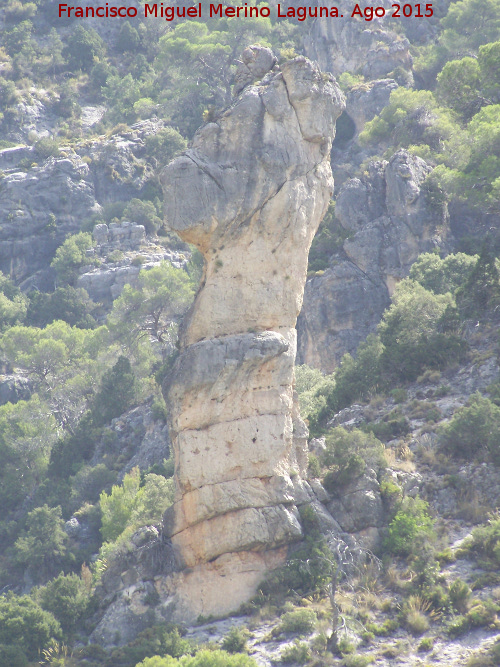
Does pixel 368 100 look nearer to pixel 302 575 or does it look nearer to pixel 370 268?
pixel 370 268

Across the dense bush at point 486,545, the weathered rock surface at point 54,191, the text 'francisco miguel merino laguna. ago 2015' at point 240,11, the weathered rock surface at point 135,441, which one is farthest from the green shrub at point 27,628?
the text 'francisco miguel merino laguna. ago 2015' at point 240,11

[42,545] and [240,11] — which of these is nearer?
[42,545]

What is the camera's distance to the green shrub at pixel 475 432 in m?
26.3

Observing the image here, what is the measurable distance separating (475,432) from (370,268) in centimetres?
2472

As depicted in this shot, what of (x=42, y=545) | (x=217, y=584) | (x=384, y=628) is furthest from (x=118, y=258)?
(x=384, y=628)

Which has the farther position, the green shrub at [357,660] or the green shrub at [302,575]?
the green shrub at [302,575]

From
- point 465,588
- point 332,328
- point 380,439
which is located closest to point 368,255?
point 332,328

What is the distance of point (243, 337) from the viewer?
25703 mm

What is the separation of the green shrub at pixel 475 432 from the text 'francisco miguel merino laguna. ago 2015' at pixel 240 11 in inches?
2534

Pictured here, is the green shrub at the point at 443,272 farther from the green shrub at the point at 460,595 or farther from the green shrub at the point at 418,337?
the green shrub at the point at 460,595

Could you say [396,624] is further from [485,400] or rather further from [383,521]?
[485,400]

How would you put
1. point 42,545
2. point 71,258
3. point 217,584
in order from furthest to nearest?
point 71,258
point 42,545
point 217,584

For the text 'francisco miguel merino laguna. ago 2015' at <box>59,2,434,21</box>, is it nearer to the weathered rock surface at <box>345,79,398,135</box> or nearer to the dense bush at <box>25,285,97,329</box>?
the weathered rock surface at <box>345,79,398,135</box>

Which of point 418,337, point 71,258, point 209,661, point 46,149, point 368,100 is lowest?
point 209,661
